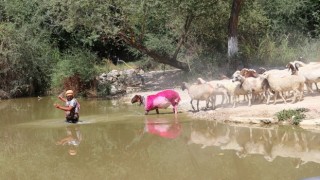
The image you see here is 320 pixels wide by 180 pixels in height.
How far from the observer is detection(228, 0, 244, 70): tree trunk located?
2059 centimetres

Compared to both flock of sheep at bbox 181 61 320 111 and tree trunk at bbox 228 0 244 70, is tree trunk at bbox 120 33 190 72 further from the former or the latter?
flock of sheep at bbox 181 61 320 111

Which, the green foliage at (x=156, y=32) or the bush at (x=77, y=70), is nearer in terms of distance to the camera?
the green foliage at (x=156, y=32)

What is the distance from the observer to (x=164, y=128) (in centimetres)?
1346

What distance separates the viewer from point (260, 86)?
14820mm

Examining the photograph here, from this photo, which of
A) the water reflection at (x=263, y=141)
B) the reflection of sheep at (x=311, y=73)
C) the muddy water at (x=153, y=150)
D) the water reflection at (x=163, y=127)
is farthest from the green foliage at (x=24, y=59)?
the reflection of sheep at (x=311, y=73)

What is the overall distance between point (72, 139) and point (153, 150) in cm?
272

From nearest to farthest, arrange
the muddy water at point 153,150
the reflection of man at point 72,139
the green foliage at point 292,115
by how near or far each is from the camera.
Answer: the muddy water at point 153,150, the reflection of man at point 72,139, the green foliage at point 292,115

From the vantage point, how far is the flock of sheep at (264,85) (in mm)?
14391

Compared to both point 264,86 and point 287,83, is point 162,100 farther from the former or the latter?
point 287,83

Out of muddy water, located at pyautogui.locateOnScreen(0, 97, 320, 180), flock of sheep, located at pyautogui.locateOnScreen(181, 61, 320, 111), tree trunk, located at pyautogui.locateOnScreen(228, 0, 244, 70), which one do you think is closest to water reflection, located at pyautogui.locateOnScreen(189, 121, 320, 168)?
muddy water, located at pyautogui.locateOnScreen(0, 97, 320, 180)

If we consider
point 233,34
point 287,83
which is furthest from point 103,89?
point 287,83

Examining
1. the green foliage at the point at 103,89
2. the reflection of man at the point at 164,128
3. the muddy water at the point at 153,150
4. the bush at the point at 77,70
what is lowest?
the muddy water at the point at 153,150

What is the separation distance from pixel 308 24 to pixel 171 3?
27.4 ft

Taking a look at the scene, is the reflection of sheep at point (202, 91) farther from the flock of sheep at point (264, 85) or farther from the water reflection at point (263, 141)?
the water reflection at point (263, 141)
